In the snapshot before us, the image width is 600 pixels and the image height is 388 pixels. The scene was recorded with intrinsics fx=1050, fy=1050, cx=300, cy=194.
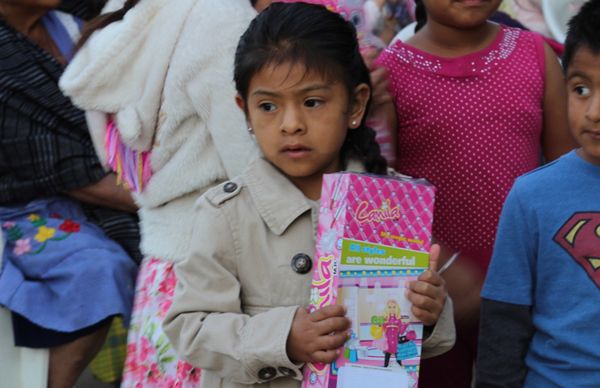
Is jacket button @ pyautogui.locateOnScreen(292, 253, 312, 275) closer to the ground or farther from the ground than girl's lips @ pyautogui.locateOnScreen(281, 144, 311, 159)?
closer to the ground

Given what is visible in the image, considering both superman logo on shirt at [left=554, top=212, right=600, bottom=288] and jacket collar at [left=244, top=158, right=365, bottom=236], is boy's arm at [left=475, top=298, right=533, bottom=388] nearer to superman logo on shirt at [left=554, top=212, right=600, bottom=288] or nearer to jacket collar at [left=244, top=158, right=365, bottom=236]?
superman logo on shirt at [left=554, top=212, right=600, bottom=288]

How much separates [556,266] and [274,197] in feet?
2.12

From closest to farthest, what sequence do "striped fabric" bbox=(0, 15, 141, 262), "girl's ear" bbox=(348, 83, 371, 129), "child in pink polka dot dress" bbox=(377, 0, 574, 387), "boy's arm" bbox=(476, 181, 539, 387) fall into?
"boy's arm" bbox=(476, 181, 539, 387) → "girl's ear" bbox=(348, 83, 371, 129) → "child in pink polka dot dress" bbox=(377, 0, 574, 387) → "striped fabric" bbox=(0, 15, 141, 262)

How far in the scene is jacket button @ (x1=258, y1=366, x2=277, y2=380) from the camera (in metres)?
2.28

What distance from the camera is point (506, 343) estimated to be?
2264mm

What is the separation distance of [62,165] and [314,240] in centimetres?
142

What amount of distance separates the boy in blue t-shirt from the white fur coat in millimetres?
818

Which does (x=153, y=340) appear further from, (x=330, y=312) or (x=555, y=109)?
(x=555, y=109)

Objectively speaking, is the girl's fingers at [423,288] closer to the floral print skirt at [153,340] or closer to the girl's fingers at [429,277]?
the girl's fingers at [429,277]

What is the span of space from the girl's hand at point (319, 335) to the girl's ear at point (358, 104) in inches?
20.4

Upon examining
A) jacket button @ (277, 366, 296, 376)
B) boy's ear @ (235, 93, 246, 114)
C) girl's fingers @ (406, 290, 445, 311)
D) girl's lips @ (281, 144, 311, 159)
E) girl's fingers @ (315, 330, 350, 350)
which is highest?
boy's ear @ (235, 93, 246, 114)

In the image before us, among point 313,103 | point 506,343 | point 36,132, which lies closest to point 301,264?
point 313,103

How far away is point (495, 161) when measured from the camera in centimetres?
281

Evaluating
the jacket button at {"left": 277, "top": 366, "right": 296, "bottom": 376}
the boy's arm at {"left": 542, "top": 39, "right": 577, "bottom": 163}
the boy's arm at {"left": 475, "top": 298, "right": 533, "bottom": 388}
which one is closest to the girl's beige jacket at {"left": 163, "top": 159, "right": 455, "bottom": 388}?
the jacket button at {"left": 277, "top": 366, "right": 296, "bottom": 376}
